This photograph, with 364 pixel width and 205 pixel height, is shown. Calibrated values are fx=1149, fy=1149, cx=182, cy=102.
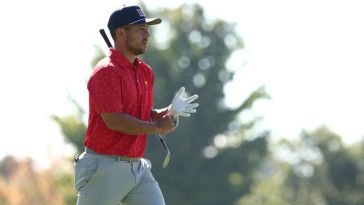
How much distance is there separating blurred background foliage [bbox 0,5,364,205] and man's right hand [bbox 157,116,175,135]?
37462mm

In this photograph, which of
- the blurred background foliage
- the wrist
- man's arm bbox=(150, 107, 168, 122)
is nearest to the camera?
the wrist

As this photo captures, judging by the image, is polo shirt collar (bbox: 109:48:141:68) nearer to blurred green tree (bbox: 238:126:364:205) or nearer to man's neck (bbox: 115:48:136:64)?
man's neck (bbox: 115:48:136:64)

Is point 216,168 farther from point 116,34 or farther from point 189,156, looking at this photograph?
point 116,34

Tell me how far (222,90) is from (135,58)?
4177 centimetres

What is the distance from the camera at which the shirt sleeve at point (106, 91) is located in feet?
28.0

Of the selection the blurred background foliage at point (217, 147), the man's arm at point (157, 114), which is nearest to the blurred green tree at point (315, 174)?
the blurred background foliage at point (217, 147)

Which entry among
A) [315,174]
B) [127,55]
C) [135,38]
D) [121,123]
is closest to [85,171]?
[121,123]

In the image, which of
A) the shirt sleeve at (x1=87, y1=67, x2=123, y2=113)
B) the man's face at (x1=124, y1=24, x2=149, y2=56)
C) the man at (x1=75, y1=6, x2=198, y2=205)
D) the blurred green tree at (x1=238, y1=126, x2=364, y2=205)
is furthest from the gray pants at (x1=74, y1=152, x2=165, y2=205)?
the blurred green tree at (x1=238, y1=126, x2=364, y2=205)

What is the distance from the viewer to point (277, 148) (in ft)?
182

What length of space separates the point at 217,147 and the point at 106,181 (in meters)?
41.4

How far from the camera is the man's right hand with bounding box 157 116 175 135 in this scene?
867 cm

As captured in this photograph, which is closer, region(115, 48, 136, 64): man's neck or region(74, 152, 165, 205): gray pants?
region(74, 152, 165, 205): gray pants

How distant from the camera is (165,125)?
8719 millimetres

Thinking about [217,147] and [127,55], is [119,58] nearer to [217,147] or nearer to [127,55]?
[127,55]
